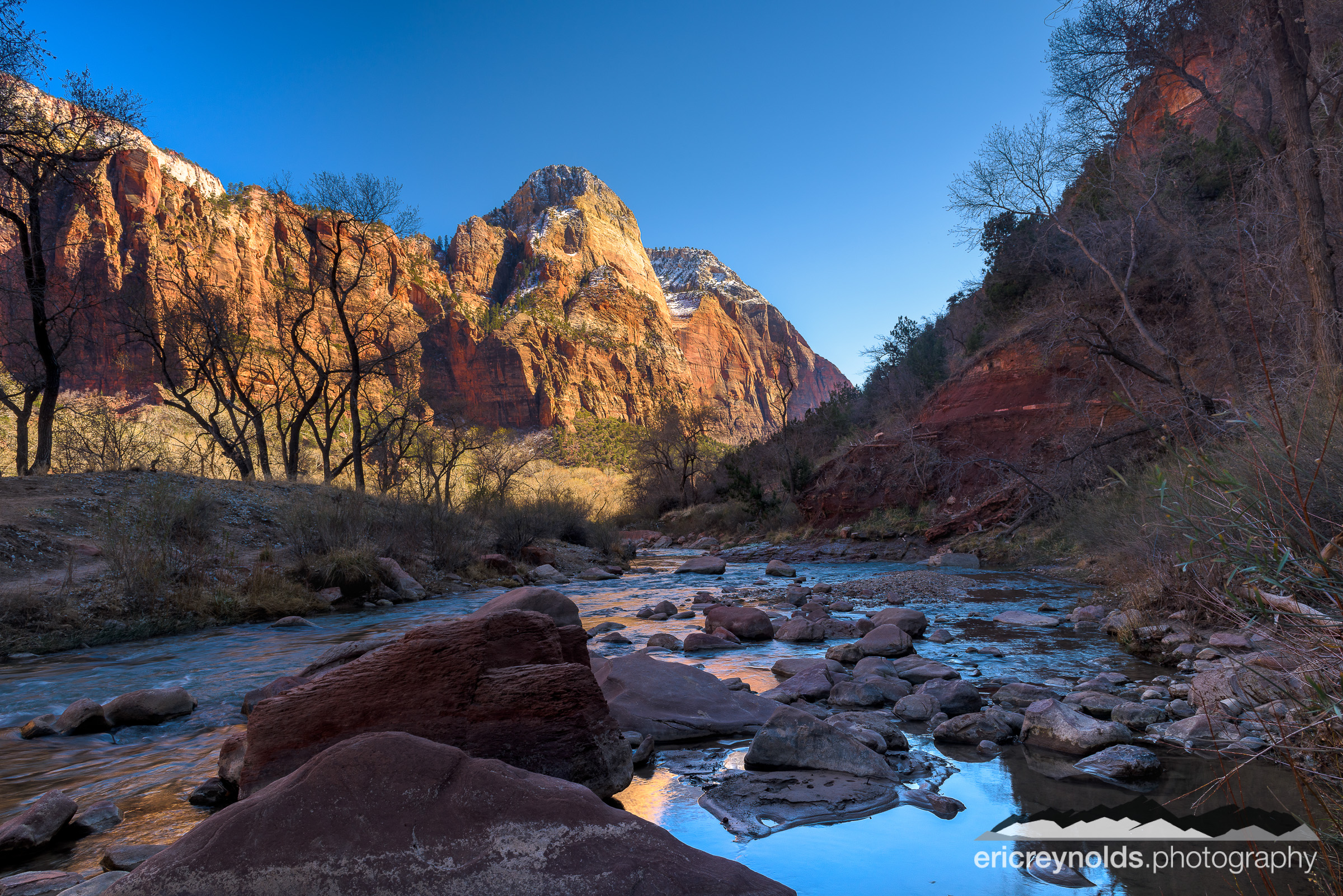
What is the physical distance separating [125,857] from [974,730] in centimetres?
410

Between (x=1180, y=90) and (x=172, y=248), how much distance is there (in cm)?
8956

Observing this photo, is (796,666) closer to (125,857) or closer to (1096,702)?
(1096,702)

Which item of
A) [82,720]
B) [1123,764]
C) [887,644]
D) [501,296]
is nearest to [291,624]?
[82,720]

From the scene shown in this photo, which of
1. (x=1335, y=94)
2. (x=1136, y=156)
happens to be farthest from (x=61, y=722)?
(x=1136, y=156)

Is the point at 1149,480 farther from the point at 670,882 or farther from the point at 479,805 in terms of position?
the point at 479,805

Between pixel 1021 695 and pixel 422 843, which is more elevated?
pixel 422 843

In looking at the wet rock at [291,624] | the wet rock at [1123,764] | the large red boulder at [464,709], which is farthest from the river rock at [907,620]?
the wet rock at [291,624]

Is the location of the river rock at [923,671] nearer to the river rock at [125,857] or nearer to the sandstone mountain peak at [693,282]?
the river rock at [125,857]

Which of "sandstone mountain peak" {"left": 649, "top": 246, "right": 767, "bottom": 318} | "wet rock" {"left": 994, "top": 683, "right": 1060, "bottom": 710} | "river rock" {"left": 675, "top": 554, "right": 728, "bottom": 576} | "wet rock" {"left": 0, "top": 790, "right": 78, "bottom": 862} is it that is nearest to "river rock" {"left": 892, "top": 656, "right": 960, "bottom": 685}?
"wet rock" {"left": 994, "top": 683, "right": 1060, "bottom": 710}

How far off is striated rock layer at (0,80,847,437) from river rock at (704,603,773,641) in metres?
16.1

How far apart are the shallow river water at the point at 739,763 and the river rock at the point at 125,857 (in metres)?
0.17

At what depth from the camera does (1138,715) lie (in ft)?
12.9

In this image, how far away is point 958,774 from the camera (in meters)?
3.40

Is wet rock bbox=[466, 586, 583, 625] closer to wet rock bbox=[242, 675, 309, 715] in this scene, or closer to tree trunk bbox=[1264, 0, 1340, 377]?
wet rock bbox=[242, 675, 309, 715]
